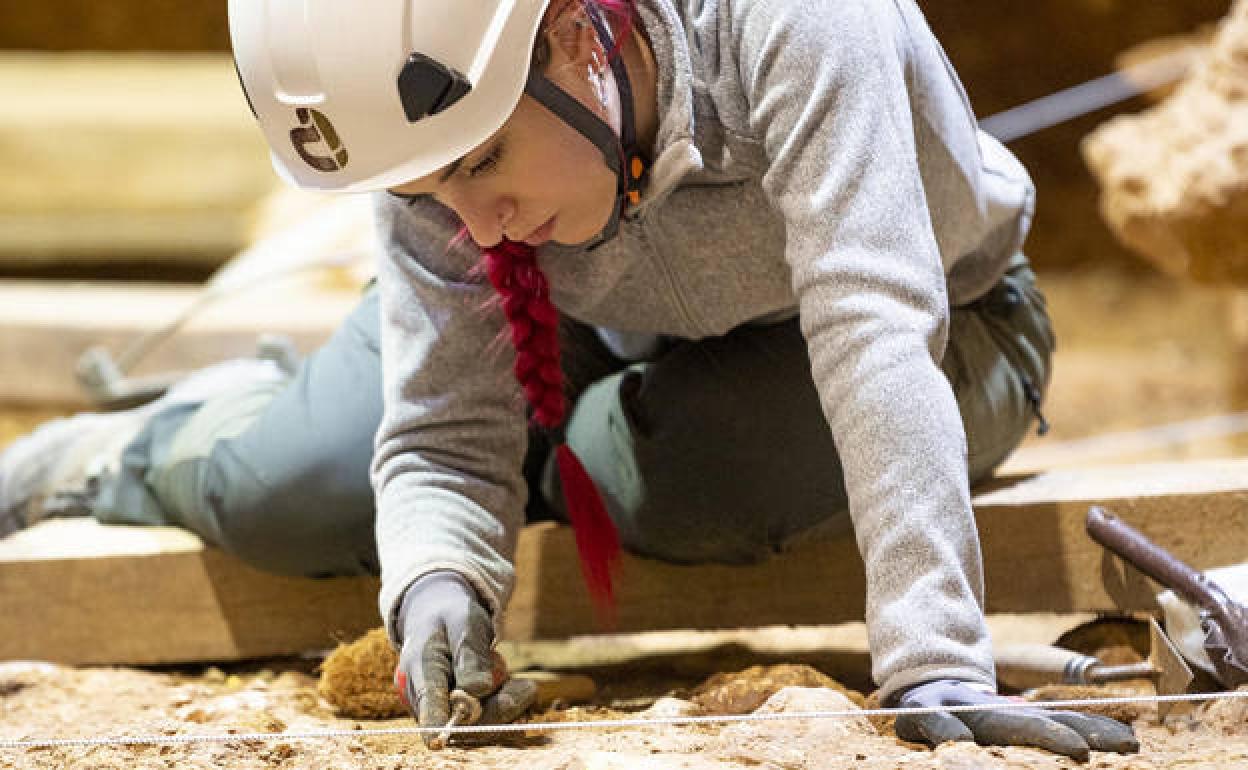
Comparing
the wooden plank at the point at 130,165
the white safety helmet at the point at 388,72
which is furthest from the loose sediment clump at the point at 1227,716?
the wooden plank at the point at 130,165

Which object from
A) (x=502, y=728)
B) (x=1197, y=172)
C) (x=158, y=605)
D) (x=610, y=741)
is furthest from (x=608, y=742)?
(x=1197, y=172)

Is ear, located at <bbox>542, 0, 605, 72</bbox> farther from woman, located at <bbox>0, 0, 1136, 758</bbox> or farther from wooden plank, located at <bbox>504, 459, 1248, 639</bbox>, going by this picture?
wooden plank, located at <bbox>504, 459, 1248, 639</bbox>

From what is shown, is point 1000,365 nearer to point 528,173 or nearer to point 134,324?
point 528,173

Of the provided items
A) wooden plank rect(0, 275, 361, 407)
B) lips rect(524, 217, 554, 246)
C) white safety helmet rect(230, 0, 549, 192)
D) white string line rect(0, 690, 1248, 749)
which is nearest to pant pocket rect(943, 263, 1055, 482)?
white string line rect(0, 690, 1248, 749)

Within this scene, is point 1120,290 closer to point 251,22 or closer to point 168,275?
point 168,275

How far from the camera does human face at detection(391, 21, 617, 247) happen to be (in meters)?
1.40

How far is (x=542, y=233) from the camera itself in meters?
1.47

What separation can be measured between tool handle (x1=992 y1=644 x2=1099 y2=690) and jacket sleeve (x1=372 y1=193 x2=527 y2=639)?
549mm

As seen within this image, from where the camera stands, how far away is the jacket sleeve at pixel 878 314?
133 centimetres

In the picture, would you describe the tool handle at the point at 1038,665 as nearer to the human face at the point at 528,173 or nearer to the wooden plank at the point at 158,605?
the human face at the point at 528,173

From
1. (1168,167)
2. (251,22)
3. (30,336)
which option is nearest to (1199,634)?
(251,22)

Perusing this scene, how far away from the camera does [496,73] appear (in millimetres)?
1365

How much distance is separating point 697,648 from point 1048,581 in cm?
51

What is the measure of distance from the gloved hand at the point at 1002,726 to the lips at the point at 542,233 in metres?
0.52
